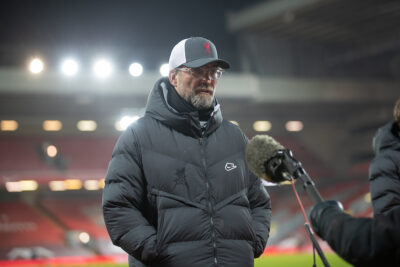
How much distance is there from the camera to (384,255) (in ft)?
4.98

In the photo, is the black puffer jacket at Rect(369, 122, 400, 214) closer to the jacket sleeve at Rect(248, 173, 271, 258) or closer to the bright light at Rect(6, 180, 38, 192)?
the jacket sleeve at Rect(248, 173, 271, 258)

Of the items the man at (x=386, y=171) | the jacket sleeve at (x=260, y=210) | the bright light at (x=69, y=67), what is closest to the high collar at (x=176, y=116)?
the jacket sleeve at (x=260, y=210)

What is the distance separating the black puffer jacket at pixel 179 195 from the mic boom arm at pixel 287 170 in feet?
3.22

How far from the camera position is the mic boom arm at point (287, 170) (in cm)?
163

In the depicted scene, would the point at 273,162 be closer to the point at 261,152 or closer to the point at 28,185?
the point at 261,152

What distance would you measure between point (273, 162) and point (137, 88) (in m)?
16.4

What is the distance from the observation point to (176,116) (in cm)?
286

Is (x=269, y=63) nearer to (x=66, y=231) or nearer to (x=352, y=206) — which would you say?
(x=352, y=206)

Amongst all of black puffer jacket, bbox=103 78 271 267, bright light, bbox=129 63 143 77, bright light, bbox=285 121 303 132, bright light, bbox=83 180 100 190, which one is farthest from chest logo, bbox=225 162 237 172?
bright light, bbox=285 121 303 132

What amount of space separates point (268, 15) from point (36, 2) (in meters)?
7.37

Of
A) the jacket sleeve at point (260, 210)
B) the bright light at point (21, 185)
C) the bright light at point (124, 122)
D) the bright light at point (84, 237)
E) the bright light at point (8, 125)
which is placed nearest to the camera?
the jacket sleeve at point (260, 210)

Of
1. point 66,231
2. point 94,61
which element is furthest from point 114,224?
point 66,231

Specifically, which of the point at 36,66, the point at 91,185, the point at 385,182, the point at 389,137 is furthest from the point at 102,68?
the point at 385,182

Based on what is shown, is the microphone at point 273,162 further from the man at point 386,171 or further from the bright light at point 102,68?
the bright light at point 102,68
